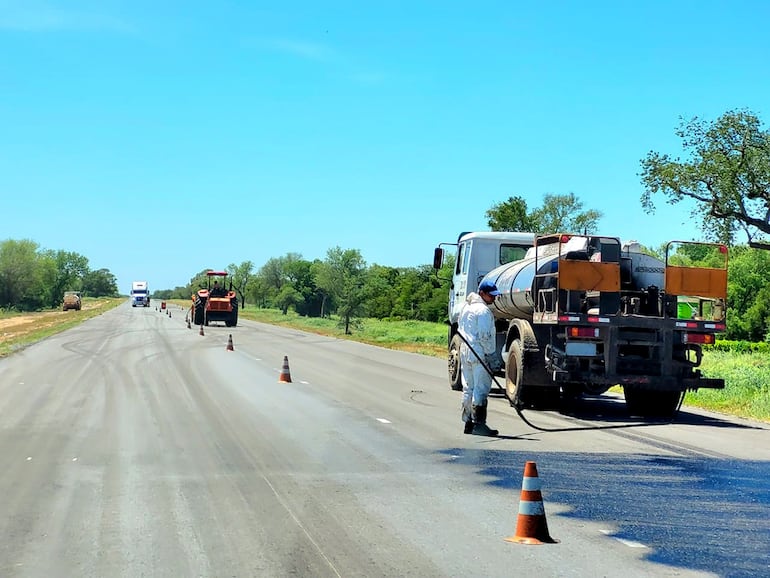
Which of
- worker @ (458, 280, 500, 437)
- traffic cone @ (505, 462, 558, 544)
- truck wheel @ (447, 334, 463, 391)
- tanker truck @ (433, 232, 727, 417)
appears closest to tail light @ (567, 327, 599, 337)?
tanker truck @ (433, 232, 727, 417)

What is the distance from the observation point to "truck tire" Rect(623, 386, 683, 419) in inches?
558

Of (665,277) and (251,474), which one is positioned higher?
(665,277)

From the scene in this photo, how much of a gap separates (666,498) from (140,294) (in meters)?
117

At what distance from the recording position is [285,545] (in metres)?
5.80

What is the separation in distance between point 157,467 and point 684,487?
5143 mm

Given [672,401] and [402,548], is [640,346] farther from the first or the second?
[402,548]

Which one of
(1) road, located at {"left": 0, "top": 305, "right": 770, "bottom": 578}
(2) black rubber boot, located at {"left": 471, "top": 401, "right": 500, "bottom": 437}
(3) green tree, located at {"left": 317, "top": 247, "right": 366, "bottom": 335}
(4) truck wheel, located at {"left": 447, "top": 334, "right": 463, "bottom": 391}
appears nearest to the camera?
(1) road, located at {"left": 0, "top": 305, "right": 770, "bottom": 578}

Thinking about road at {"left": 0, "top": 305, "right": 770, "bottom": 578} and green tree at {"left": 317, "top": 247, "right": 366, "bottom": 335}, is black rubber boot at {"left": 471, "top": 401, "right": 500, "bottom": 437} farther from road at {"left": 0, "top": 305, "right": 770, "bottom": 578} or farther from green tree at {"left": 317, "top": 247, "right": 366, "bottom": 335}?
green tree at {"left": 317, "top": 247, "right": 366, "bottom": 335}

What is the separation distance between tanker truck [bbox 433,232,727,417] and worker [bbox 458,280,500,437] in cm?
134

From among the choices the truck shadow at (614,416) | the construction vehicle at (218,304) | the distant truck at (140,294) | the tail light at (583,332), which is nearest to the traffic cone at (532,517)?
the truck shadow at (614,416)

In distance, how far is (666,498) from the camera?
7.40 m

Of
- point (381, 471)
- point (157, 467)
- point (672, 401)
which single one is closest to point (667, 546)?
point (381, 471)

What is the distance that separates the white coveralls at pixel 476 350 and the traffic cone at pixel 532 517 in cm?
534

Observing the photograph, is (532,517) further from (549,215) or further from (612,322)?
(549,215)
